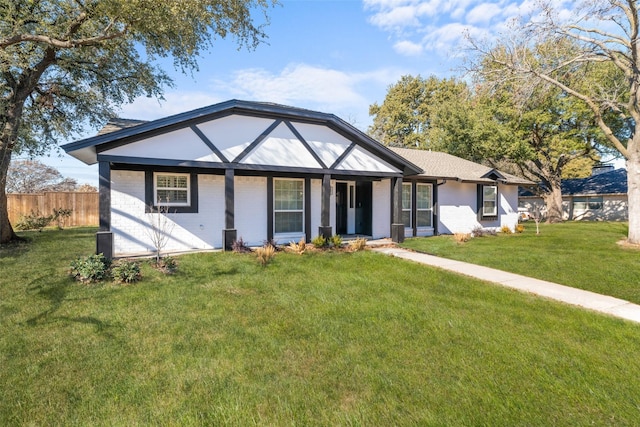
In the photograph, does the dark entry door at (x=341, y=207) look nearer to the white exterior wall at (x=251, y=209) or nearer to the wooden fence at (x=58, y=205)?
the white exterior wall at (x=251, y=209)

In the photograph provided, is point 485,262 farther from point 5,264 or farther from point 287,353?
point 5,264

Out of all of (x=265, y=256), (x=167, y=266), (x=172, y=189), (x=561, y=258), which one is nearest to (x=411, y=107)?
(x=561, y=258)

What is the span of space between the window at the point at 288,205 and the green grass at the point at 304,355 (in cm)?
487

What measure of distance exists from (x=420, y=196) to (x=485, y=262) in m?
6.02

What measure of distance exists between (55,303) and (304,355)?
438 cm

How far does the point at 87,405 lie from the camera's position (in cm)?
297

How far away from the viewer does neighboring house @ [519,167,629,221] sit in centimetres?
2739

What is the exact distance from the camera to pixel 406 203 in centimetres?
1437

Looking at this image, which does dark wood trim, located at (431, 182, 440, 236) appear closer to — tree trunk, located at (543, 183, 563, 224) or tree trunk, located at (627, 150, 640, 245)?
tree trunk, located at (627, 150, 640, 245)

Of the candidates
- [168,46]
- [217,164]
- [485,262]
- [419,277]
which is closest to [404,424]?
[419,277]

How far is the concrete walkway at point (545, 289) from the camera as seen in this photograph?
5.55 metres

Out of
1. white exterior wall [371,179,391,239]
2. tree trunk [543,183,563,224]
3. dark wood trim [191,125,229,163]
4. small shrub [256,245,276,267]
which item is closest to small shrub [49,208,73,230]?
dark wood trim [191,125,229,163]

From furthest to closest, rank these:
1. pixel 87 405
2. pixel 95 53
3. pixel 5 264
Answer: pixel 95 53 < pixel 5 264 < pixel 87 405

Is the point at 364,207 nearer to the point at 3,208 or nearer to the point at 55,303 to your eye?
the point at 55,303
